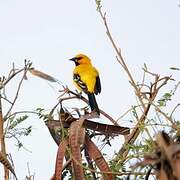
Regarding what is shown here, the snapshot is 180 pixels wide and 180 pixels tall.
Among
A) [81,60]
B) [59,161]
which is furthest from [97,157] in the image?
[81,60]

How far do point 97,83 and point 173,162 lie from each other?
6888 mm

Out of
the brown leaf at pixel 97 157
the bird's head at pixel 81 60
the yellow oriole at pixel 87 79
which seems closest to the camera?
the brown leaf at pixel 97 157

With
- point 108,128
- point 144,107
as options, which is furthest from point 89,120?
point 144,107

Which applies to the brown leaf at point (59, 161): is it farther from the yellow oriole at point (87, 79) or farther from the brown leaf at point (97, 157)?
the yellow oriole at point (87, 79)

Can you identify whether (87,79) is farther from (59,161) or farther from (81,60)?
(59,161)

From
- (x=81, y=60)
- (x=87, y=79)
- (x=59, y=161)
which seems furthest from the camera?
(x=81, y=60)

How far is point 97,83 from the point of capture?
7277 millimetres

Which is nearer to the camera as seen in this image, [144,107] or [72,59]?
[144,107]

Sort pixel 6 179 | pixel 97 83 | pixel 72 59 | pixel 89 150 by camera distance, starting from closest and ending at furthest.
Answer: pixel 89 150
pixel 6 179
pixel 97 83
pixel 72 59

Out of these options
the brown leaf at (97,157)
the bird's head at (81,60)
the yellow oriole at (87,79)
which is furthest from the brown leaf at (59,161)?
the bird's head at (81,60)

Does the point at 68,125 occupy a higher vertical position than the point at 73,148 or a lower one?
higher

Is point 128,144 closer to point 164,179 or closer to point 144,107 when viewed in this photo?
point 144,107

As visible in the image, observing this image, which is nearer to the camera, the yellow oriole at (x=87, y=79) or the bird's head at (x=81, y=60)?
the yellow oriole at (x=87, y=79)

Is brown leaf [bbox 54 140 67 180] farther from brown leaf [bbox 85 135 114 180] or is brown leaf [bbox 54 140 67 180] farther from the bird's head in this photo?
the bird's head
